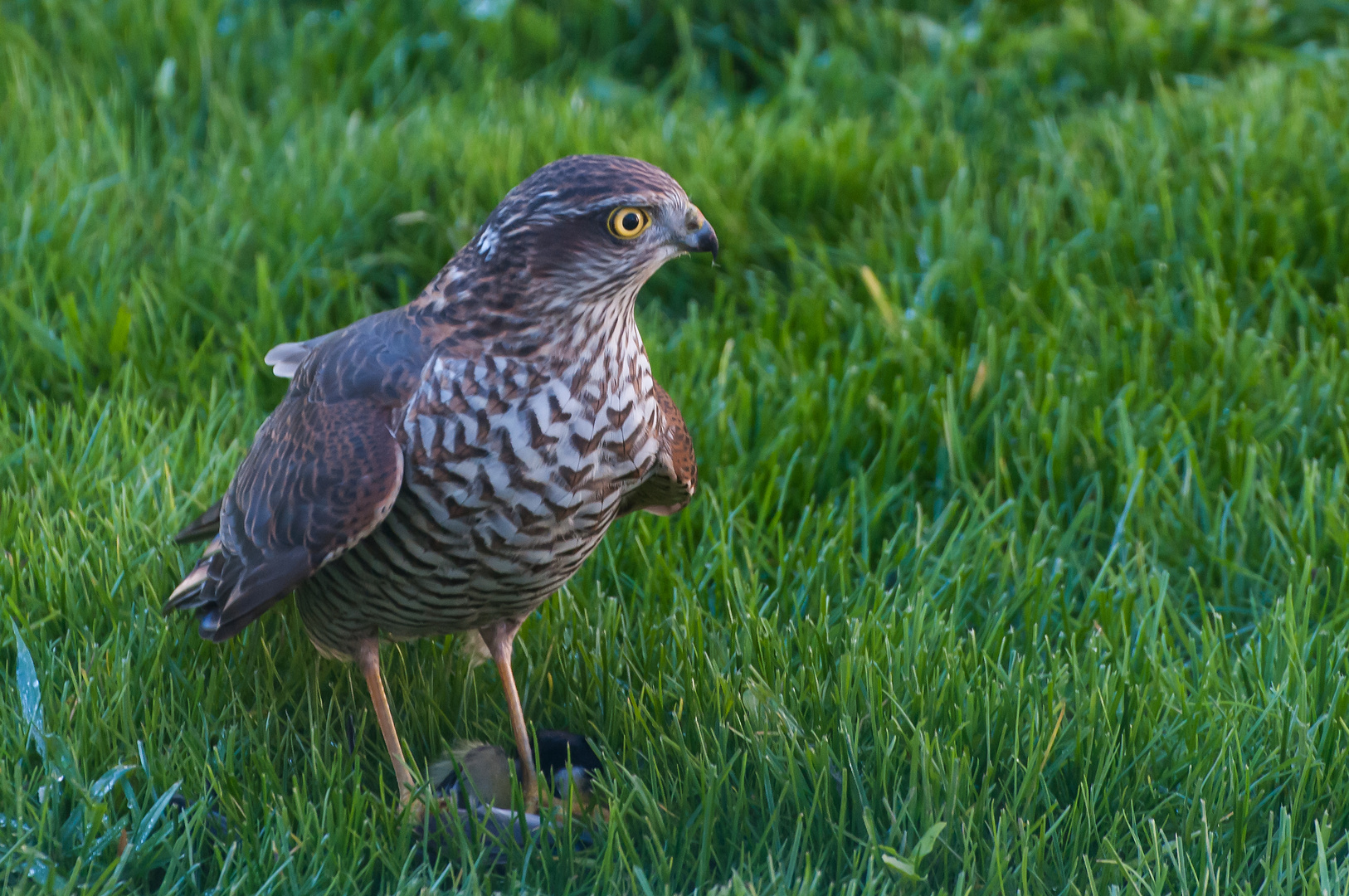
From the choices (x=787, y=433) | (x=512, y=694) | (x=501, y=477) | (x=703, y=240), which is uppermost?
(x=703, y=240)

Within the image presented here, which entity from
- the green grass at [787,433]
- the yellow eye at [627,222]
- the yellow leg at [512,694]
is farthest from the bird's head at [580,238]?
the green grass at [787,433]

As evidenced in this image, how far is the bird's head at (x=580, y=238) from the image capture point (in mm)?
2785

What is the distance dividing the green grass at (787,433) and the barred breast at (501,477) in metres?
0.45

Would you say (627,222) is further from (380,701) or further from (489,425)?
(380,701)

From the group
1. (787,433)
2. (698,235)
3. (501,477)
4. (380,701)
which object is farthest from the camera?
(787,433)

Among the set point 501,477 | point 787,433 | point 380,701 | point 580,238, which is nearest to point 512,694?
point 380,701

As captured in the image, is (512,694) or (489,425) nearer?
(489,425)

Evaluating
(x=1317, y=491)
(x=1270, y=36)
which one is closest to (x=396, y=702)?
(x=1317, y=491)

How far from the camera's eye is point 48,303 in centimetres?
471

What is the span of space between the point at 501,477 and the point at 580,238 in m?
0.51

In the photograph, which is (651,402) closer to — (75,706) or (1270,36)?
(75,706)

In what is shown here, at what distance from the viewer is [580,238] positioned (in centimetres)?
279

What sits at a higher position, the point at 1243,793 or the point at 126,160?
the point at 126,160

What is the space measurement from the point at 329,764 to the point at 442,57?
416 cm
